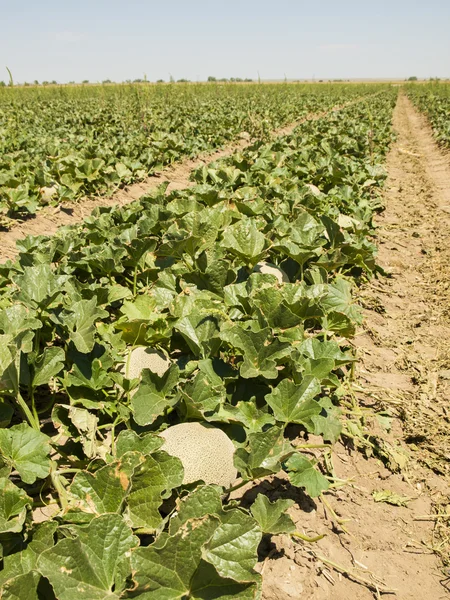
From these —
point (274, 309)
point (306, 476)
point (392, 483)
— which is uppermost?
point (274, 309)

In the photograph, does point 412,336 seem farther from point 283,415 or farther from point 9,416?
Result: point 9,416

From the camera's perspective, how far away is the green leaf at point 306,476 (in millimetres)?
2006

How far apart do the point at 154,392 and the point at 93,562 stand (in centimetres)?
83

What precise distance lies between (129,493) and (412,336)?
2694mm

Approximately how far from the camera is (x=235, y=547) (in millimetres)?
1461

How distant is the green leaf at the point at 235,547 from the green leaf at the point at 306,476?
1.85ft

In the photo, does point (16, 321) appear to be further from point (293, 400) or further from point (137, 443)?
point (293, 400)

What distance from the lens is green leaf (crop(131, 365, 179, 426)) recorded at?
2.11 metres

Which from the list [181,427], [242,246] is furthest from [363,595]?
[242,246]

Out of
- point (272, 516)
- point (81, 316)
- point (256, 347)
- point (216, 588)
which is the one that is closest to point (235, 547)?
point (216, 588)

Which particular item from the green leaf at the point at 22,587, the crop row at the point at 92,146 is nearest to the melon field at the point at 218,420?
the green leaf at the point at 22,587

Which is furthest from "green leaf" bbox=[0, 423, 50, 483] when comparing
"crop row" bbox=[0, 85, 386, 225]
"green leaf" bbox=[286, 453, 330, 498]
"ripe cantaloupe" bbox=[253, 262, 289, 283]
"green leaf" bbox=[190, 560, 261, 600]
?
"crop row" bbox=[0, 85, 386, 225]

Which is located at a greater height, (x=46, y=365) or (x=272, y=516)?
(x=46, y=365)

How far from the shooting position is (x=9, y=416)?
1996 mm
